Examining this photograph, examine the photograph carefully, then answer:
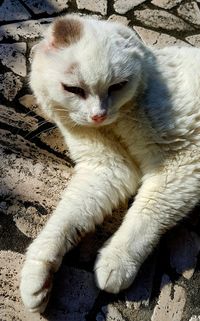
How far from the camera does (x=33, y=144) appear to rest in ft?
11.5

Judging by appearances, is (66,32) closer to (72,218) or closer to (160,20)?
(72,218)

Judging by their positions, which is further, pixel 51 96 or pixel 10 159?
pixel 10 159

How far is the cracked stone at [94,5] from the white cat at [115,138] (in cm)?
127

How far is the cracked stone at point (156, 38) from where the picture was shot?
4148 mm

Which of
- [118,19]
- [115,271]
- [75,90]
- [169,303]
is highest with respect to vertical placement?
[75,90]

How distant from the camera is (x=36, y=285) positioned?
263 cm

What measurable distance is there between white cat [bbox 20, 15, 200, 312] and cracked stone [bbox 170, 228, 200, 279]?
0.17 metres

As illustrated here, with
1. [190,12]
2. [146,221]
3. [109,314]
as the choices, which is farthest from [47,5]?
[109,314]

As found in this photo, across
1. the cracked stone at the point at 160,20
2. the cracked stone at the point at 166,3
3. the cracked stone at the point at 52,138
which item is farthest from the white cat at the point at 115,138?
the cracked stone at the point at 166,3

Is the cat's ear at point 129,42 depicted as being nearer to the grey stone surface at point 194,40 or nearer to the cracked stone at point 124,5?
the grey stone surface at point 194,40

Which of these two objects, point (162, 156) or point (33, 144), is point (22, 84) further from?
point (162, 156)

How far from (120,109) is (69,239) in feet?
2.22

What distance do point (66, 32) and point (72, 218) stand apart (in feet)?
2.89

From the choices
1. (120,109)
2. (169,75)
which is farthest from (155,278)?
(169,75)
